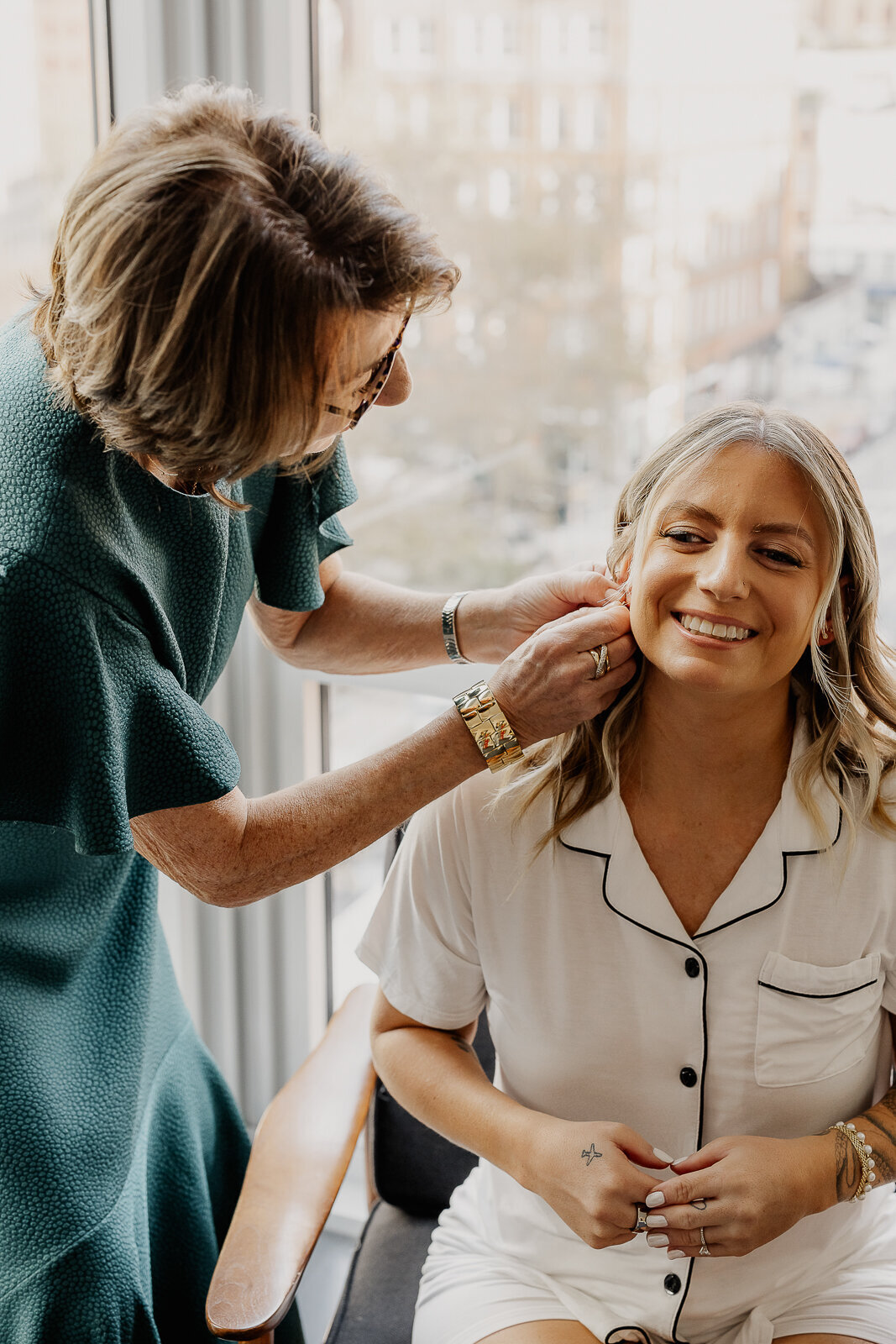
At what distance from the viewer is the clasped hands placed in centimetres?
127

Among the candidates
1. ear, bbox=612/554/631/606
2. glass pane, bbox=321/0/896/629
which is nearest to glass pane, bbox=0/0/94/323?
glass pane, bbox=321/0/896/629

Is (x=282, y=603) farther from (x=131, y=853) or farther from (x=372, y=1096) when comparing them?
(x=372, y=1096)

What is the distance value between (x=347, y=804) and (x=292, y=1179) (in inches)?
24.1

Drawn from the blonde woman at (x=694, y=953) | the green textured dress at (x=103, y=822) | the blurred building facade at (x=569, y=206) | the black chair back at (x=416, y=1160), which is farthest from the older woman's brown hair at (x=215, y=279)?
the black chair back at (x=416, y=1160)

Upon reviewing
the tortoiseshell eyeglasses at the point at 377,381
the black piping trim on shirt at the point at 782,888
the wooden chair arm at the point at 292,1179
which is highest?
the tortoiseshell eyeglasses at the point at 377,381

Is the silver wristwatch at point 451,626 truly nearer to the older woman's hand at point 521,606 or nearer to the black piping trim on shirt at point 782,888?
the older woman's hand at point 521,606

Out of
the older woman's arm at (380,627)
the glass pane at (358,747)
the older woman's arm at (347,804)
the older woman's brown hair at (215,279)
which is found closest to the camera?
the older woman's brown hair at (215,279)

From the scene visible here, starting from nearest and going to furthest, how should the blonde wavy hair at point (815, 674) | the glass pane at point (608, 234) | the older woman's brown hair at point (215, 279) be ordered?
the older woman's brown hair at point (215, 279)
the blonde wavy hair at point (815, 674)
the glass pane at point (608, 234)

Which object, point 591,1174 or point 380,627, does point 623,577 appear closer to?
point 380,627

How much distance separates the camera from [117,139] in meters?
1.11

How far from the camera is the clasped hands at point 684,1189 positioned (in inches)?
49.9

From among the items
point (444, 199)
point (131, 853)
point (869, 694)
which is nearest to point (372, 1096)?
point (131, 853)

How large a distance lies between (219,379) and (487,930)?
772 millimetres

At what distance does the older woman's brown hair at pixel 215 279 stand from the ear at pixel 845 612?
605 millimetres
